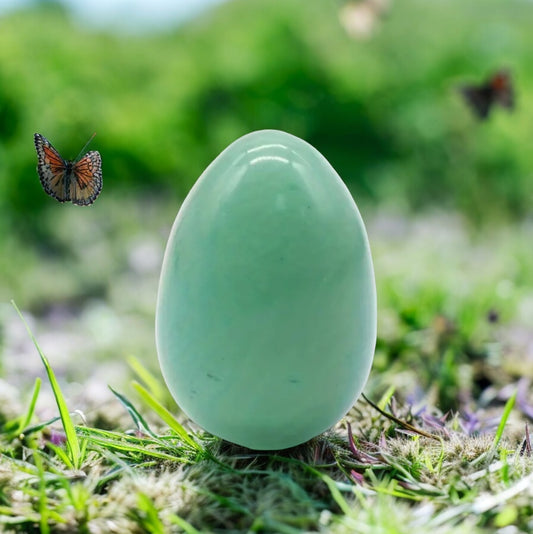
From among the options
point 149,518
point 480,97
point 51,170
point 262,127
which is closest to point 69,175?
point 51,170

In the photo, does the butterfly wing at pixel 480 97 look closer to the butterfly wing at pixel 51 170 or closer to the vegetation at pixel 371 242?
the vegetation at pixel 371 242

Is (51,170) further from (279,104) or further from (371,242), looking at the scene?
(279,104)

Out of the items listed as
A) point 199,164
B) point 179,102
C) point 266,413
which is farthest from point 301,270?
point 179,102

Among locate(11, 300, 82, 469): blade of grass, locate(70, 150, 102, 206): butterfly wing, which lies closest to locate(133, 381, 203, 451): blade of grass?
locate(11, 300, 82, 469): blade of grass

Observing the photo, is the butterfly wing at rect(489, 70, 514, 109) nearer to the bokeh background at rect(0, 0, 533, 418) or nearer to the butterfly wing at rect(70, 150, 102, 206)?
the bokeh background at rect(0, 0, 533, 418)

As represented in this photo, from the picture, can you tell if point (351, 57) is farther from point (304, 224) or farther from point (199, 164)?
point (304, 224)
